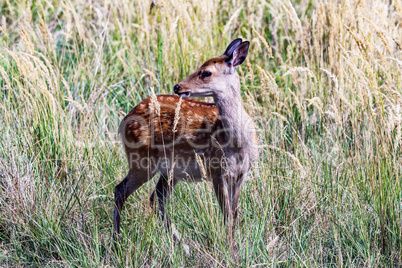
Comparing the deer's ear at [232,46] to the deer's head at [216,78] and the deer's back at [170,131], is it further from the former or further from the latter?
the deer's back at [170,131]

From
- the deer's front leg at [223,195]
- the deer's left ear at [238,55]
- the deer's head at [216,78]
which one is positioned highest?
the deer's left ear at [238,55]

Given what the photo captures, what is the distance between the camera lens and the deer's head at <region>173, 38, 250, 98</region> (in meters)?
3.99

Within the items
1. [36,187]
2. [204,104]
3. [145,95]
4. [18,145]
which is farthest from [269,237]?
[145,95]

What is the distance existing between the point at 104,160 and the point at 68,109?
3.66ft

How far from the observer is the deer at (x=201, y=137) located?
4.02m

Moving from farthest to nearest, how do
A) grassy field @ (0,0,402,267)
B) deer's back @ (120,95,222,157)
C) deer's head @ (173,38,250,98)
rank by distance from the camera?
deer's back @ (120,95,222,157)
deer's head @ (173,38,250,98)
grassy field @ (0,0,402,267)

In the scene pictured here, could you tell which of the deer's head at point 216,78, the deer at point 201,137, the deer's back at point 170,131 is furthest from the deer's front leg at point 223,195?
the deer's head at point 216,78

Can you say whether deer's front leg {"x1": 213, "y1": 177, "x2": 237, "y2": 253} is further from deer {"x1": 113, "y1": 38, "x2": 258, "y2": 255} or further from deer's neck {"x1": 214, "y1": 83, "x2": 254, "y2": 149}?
deer's neck {"x1": 214, "y1": 83, "x2": 254, "y2": 149}

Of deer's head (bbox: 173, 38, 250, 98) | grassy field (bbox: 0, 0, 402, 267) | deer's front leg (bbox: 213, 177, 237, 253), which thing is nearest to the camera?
grassy field (bbox: 0, 0, 402, 267)

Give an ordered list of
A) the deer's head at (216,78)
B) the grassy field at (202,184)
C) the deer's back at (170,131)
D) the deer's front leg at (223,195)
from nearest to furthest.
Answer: the grassy field at (202,184), the deer's front leg at (223,195), the deer's head at (216,78), the deer's back at (170,131)

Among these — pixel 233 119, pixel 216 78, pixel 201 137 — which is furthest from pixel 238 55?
pixel 201 137

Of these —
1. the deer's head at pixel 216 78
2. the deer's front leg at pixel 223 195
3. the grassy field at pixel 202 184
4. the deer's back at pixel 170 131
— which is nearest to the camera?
the grassy field at pixel 202 184

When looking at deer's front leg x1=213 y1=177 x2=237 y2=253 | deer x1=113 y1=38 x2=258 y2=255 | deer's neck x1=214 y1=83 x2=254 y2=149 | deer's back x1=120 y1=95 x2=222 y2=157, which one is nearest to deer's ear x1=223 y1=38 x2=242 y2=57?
deer x1=113 y1=38 x2=258 y2=255

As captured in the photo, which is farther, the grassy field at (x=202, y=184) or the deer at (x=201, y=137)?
the deer at (x=201, y=137)
